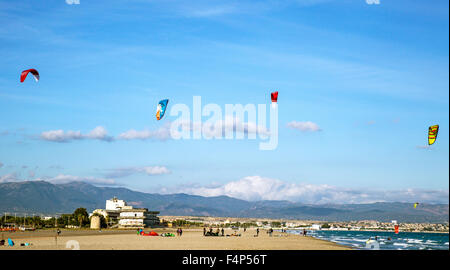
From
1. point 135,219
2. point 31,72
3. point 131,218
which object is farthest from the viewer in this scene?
point 131,218

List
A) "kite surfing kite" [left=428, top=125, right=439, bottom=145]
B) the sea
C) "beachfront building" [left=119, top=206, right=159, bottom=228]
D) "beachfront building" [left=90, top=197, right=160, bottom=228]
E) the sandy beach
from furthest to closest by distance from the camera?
"beachfront building" [left=90, top=197, right=160, bottom=228] < "beachfront building" [left=119, top=206, right=159, bottom=228] < the sea < "kite surfing kite" [left=428, top=125, right=439, bottom=145] < the sandy beach

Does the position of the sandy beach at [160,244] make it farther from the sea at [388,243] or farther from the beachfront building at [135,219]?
the beachfront building at [135,219]

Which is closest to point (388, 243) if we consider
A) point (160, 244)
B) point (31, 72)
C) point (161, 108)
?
point (160, 244)

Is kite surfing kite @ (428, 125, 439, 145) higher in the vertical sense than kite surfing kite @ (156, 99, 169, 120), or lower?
lower

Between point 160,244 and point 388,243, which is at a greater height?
point 160,244

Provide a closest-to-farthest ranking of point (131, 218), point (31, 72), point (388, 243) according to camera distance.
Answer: point (31, 72), point (388, 243), point (131, 218)

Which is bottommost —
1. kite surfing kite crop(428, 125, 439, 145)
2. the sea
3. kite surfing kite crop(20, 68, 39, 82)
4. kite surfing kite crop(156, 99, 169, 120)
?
the sea

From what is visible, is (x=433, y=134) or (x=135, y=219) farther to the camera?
(x=135, y=219)

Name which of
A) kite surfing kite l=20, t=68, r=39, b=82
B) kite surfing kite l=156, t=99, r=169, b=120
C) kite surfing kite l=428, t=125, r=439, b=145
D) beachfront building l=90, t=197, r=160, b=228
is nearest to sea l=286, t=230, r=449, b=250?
kite surfing kite l=428, t=125, r=439, b=145

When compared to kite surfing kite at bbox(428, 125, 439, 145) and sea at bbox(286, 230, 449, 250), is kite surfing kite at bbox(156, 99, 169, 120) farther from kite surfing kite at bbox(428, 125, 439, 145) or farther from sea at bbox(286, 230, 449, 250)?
sea at bbox(286, 230, 449, 250)

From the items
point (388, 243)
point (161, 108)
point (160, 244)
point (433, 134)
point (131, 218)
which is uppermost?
point (161, 108)

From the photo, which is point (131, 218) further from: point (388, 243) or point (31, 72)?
point (31, 72)

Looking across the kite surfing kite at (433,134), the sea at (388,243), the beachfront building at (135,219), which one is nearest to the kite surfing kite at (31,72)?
the kite surfing kite at (433,134)
